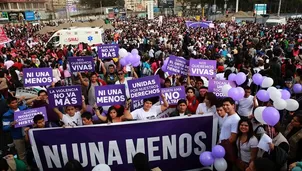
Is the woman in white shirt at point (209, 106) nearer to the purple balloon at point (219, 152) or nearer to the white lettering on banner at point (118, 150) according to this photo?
the white lettering on banner at point (118, 150)

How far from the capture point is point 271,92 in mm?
4375

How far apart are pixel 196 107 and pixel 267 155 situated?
203 centimetres

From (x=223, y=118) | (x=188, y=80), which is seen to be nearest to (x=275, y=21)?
(x=188, y=80)

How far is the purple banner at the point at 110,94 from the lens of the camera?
4887 mm

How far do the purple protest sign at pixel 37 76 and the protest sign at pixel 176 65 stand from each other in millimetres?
2779

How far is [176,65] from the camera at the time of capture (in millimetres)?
6566

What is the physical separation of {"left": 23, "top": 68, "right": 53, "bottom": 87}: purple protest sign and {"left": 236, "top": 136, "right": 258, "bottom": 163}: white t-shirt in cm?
440

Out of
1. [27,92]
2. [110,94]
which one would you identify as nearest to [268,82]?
[110,94]

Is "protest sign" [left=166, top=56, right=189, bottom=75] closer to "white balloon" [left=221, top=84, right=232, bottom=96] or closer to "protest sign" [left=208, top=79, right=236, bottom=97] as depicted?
"protest sign" [left=208, top=79, right=236, bottom=97]

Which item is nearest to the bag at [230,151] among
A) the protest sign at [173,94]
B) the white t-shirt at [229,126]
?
the white t-shirt at [229,126]

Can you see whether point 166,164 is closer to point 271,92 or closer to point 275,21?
point 271,92

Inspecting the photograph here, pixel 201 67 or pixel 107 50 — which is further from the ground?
pixel 107 50

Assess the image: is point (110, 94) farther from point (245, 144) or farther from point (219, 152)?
point (245, 144)

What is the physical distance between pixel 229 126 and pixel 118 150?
174cm
